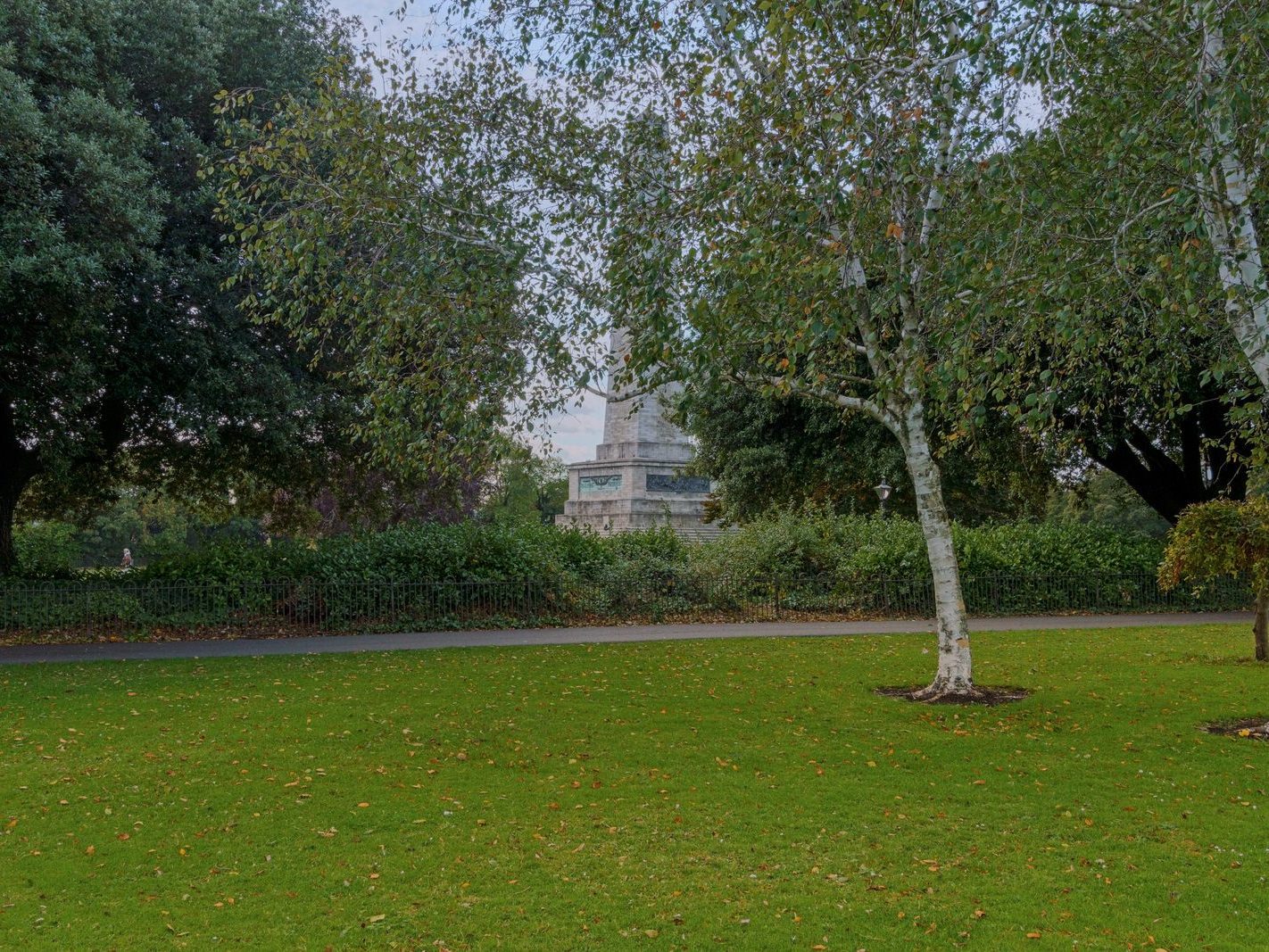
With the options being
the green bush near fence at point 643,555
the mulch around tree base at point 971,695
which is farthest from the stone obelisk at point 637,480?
the mulch around tree base at point 971,695

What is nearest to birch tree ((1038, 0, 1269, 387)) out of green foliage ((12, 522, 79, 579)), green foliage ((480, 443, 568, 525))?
green foliage ((480, 443, 568, 525))

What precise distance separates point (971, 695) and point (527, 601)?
1012 centimetres

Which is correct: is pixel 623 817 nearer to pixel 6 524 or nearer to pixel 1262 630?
pixel 1262 630

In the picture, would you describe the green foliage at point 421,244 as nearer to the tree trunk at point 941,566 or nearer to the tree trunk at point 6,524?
the tree trunk at point 941,566

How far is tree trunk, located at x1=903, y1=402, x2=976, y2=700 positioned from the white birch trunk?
3.25m

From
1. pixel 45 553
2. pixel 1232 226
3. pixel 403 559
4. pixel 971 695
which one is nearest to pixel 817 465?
pixel 403 559

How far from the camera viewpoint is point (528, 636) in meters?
17.3

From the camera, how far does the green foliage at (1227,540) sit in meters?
12.8

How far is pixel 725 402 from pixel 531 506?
37.4 metres

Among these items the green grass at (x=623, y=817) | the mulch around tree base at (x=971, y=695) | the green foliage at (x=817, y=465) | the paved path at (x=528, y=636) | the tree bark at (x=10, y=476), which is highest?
the green foliage at (x=817, y=465)

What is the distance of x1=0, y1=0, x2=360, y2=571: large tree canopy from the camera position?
45.8ft

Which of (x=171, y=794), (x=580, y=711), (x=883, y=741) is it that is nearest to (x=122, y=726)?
(x=171, y=794)

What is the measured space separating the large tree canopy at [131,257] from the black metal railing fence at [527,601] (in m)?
2.41

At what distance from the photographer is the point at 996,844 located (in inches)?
238
